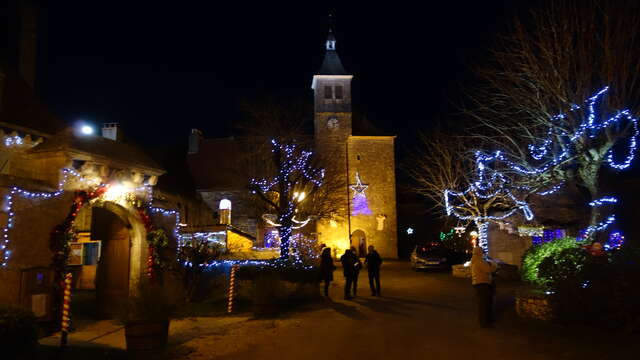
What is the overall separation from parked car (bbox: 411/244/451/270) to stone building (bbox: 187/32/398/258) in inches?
380

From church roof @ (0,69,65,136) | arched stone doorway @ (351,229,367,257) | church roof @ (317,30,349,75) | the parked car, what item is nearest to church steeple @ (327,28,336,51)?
church roof @ (317,30,349,75)

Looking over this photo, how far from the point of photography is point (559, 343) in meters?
8.59

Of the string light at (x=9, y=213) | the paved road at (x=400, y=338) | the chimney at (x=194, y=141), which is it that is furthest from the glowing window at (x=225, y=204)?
the string light at (x=9, y=213)

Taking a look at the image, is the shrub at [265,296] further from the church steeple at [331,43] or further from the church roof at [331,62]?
the church steeple at [331,43]

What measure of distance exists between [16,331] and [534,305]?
9803 mm

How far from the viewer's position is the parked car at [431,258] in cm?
2508

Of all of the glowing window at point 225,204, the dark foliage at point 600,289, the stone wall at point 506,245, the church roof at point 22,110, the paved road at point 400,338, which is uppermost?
the church roof at point 22,110

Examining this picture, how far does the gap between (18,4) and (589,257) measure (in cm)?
1907

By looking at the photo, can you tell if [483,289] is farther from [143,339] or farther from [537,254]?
[143,339]

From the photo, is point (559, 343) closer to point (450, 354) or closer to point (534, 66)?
point (450, 354)

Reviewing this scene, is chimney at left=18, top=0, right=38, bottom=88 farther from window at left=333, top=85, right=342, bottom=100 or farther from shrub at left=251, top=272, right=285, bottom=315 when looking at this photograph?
window at left=333, top=85, right=342, bottom=100

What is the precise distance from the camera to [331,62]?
40969 millimetres

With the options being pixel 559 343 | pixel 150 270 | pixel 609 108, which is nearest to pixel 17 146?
pixel 150 270

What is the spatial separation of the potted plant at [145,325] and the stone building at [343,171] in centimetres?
2601
